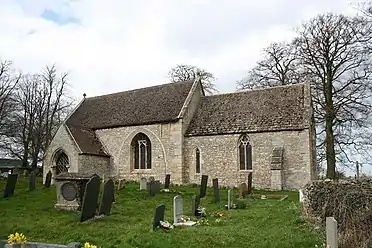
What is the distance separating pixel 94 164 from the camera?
28797 millimetres

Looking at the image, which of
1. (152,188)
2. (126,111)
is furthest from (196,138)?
(152,188)

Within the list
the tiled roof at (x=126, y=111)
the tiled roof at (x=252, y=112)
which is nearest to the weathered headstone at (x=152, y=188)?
the tiled roof at (x=252, y=112)

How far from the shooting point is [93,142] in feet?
98.7

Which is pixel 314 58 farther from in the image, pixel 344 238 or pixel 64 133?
pixel 344 238

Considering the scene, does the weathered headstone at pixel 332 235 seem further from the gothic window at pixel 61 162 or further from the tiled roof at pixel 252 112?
the gothic window at pixel 61 162

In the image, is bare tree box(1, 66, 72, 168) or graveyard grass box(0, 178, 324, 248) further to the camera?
bare tree box(1, 66, 72, 168)

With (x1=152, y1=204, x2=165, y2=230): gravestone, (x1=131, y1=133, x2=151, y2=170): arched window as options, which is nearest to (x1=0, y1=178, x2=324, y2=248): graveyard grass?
(x1=152, y1=204, x2=165, y2=230): gravestone

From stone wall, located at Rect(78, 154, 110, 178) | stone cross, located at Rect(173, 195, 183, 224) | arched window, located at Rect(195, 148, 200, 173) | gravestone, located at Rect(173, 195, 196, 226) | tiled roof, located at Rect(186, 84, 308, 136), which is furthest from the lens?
arched window, located at Rect(195, 148, 200, 173)

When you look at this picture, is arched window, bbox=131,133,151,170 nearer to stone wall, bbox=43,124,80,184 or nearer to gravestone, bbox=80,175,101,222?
stone wall, bbox=43,124,80,184

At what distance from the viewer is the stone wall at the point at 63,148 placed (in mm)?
27500

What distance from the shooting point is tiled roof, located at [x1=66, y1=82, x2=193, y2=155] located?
2911 centimetres

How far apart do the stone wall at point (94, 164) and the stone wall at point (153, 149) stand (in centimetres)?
49

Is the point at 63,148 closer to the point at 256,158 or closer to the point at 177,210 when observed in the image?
the point at 256,158

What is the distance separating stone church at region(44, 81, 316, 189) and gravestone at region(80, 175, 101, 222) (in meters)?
14.0
